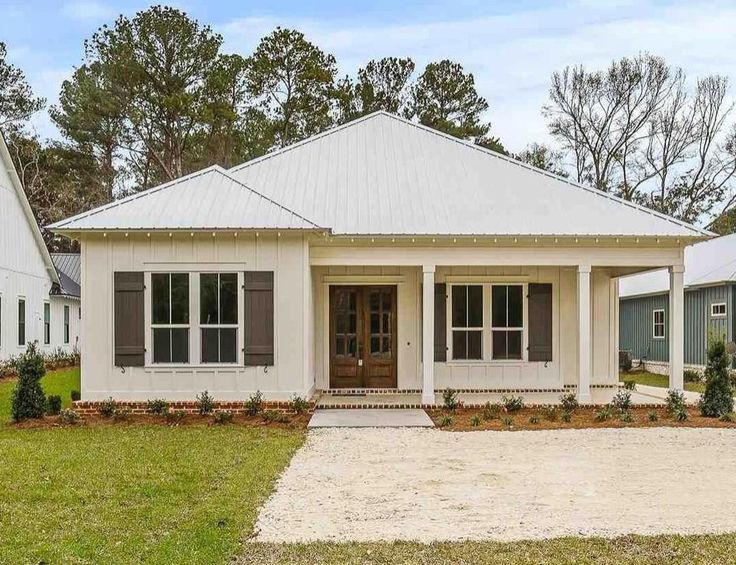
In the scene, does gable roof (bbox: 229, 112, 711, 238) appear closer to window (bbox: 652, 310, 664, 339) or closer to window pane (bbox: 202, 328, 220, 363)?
window pane (bbox: 202, 328, 220, 363)

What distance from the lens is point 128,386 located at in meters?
11.7

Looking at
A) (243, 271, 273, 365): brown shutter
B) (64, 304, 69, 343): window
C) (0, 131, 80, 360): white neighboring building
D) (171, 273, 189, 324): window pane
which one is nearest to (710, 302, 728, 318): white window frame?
(243, 271, 273, 365): brown shutter

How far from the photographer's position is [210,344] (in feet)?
38.4

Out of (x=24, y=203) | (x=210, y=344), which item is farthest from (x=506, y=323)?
(x=24, y=203)

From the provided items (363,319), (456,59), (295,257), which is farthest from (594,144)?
(295,257)

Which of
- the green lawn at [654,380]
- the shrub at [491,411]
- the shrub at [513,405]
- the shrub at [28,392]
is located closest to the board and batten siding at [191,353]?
the shrub at [28,392]

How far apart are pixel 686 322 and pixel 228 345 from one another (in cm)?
1543

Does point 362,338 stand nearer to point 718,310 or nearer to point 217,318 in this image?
point 217,318

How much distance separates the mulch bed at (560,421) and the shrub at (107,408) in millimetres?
5026

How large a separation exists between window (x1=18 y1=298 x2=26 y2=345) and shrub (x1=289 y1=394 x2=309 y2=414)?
45.3 ft

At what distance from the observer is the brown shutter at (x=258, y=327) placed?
1164 centimetres

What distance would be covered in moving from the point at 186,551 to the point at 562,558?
259cm

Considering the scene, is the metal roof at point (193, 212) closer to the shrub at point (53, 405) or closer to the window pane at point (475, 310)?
the shrub at point (53, 405)

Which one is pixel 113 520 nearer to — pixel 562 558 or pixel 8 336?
pixel 562 558
